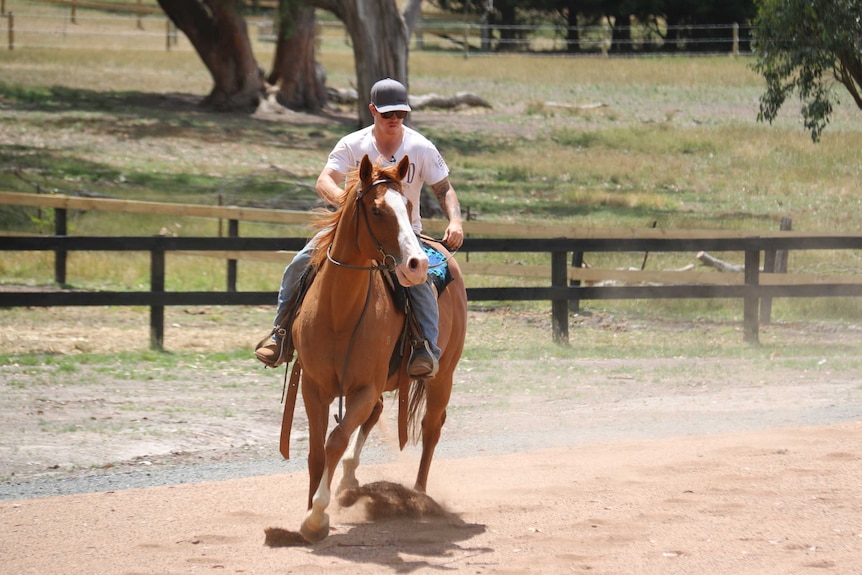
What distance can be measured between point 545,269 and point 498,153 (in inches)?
608

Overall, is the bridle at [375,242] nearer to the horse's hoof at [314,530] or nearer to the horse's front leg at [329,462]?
the horse's front leg at [329,462]

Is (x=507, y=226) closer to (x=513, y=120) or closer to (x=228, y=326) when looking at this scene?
(x=228, y=326)

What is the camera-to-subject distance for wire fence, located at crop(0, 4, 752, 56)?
1907 inches

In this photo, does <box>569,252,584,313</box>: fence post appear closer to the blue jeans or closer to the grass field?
the grass field

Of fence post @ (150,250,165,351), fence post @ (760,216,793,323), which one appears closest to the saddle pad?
fence post @ (150,250,165,351)

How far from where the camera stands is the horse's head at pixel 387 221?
5715 mm

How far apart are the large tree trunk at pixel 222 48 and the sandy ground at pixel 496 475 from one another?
77.0 ft

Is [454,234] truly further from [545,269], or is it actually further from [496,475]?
[545,269]

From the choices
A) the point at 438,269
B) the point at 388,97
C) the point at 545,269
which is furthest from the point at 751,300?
the point at 388,97

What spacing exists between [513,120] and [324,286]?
99.1 ft

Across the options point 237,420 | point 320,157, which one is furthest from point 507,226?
point 320,157

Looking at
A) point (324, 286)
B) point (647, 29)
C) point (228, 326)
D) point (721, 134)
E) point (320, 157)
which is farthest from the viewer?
point (647, 29)

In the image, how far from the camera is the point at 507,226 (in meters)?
16.1

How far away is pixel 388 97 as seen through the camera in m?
6.58
